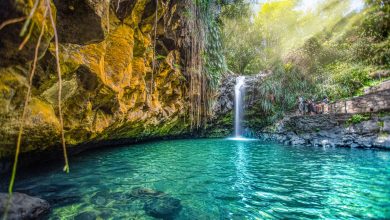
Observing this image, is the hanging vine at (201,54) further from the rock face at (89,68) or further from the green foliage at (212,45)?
the rock face at (89,68)

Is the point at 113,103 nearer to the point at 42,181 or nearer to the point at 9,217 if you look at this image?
the point at 42,181

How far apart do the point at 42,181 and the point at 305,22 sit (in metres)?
23.7

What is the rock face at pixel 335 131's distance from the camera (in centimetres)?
905

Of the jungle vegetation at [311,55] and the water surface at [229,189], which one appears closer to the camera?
the water surface at [229,189]

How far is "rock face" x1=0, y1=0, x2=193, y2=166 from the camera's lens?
323 cm

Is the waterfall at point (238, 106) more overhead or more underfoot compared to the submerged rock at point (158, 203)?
more overhead

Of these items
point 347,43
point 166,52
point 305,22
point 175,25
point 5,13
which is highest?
point 305,22

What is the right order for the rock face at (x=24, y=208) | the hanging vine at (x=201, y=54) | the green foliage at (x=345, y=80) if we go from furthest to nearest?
the green foliage at (x=345, y=80)
the hanging vine at (x=201, y=54)
the rock face at (x=24, y=208)

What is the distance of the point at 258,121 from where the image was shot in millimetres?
17203

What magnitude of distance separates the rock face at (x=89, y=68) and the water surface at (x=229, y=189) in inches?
53.4

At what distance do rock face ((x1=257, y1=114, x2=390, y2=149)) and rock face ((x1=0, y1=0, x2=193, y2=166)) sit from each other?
7.42 meters

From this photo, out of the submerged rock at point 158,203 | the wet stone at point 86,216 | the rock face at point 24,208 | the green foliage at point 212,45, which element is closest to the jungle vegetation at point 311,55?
the green foliage at point 212,45

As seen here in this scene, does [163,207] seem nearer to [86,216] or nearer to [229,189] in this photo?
[86,216]

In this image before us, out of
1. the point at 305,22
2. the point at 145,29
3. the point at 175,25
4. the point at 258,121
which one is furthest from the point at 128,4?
the point at 305,22
